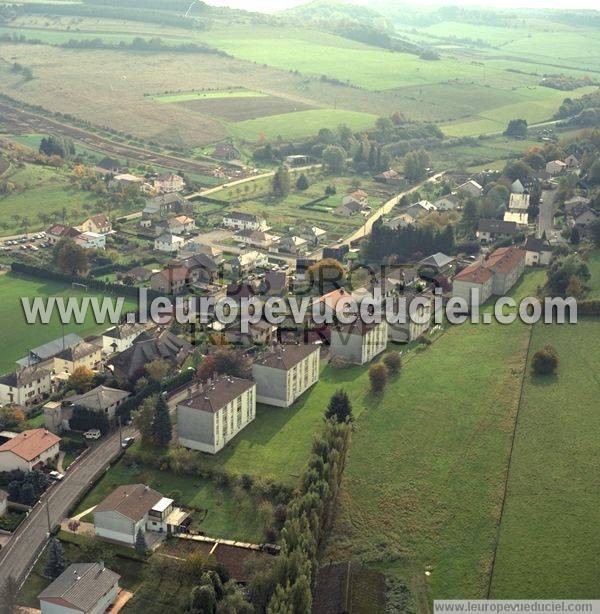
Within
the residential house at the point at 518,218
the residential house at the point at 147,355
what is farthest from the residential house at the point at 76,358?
the residential house at the point at 518,218

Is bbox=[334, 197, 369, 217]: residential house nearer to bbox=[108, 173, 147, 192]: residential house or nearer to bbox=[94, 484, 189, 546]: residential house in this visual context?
bbox=[108, 173, 147, 192]: residential house

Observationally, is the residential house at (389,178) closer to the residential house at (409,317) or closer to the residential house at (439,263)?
the residential house at (439,263)

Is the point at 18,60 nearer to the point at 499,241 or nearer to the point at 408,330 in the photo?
the point at 499,241

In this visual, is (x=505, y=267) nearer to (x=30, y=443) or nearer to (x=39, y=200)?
(x=30, y=443)

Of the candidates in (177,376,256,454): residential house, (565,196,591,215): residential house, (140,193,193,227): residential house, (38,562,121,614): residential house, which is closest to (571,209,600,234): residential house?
(565,196,591,215): residential house

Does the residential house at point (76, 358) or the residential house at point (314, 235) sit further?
the residential house at point (314, 235)

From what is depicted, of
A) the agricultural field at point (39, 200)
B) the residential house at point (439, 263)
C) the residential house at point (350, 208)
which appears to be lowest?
the agricultural field at point (39, 200)

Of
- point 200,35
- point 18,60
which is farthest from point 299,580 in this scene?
point 200,35
